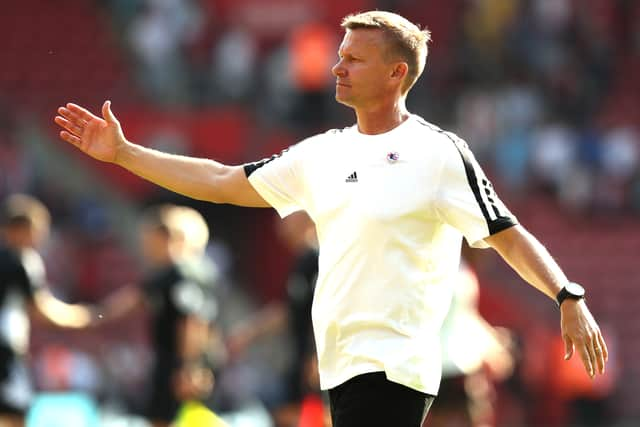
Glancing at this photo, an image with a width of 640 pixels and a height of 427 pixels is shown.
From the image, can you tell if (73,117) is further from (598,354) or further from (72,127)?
(598,354)

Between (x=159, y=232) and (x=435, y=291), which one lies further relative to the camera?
(x=159, y=232)

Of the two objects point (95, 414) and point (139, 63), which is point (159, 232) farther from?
point (139, 63)

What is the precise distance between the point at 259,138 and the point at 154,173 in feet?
51.3

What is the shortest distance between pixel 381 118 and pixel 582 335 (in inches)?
46.9

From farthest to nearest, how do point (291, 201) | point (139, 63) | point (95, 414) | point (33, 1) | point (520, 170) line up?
point (33, 1) < point (139, 63) < point (520, 170) < point (95, 414) < point (291, 201)

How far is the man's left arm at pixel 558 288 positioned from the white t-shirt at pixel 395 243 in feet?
0.22

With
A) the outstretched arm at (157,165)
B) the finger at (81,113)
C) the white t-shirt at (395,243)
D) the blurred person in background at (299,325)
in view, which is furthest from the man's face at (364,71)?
the blurred person in background at (299,325)

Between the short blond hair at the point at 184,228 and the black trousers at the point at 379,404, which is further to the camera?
the short blond hair at the point at 184,228

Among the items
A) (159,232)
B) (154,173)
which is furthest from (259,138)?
(154,173)

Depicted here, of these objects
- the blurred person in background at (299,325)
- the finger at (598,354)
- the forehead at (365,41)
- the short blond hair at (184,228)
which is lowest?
the blurred person in background at (299,325)

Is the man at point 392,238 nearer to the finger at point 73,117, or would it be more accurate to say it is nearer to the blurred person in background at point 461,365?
the finger at point 73,117

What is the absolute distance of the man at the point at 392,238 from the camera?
5949 millimetres

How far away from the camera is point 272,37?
24641 mm

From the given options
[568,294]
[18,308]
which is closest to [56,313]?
[18,308]
